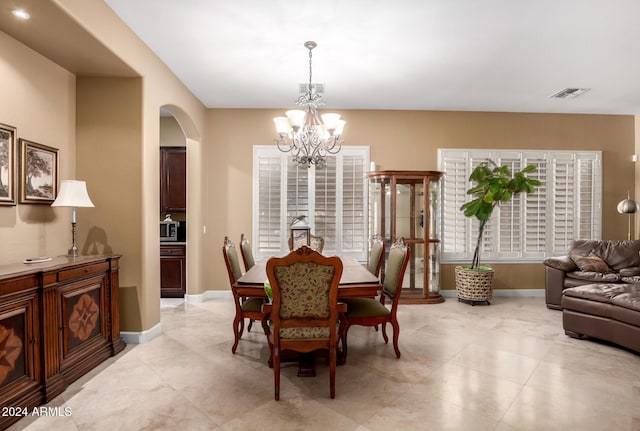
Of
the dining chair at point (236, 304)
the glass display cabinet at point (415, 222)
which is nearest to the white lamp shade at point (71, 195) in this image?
the dining chair at point (236, 304)

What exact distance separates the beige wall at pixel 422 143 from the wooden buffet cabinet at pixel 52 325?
2329mm

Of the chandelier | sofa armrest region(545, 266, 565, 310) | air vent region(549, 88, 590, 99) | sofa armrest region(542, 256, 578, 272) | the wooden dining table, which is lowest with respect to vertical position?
sofa armrest region(545, 266, 565, 310)

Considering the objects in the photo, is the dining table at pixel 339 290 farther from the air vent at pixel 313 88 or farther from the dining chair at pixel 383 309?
the air vent at pixel 313 88

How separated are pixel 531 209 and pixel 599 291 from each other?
225 centimetres

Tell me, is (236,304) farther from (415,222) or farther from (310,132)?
(415,222)

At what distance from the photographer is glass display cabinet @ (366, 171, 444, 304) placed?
512cm

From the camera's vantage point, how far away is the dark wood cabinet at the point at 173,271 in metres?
5.32

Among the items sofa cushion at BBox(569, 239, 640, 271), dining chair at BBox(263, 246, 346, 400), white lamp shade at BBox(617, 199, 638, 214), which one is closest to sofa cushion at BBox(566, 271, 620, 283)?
sofa cushion at BBox(569, 239, 640, 271)

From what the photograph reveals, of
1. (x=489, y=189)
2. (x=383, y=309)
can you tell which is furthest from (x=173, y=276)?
(x=489, y=189)

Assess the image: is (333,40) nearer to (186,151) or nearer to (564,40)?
(564,40)

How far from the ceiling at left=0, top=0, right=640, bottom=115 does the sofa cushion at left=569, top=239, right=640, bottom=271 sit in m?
2.08

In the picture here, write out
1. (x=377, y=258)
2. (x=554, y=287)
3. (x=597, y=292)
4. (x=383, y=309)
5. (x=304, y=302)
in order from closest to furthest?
(x=304, y=302) < (x=383, y=309) < (x=597, y=292) < (x=377, y=258) < (x=554, y=287)

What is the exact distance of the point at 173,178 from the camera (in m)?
5.60

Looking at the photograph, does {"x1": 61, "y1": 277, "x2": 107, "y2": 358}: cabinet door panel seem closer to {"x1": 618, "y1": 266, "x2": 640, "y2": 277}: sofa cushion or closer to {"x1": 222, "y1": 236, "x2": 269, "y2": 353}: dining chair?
{"x1": 222, "y1": 236, "x2": 269, "y2": 353}: dining chair
